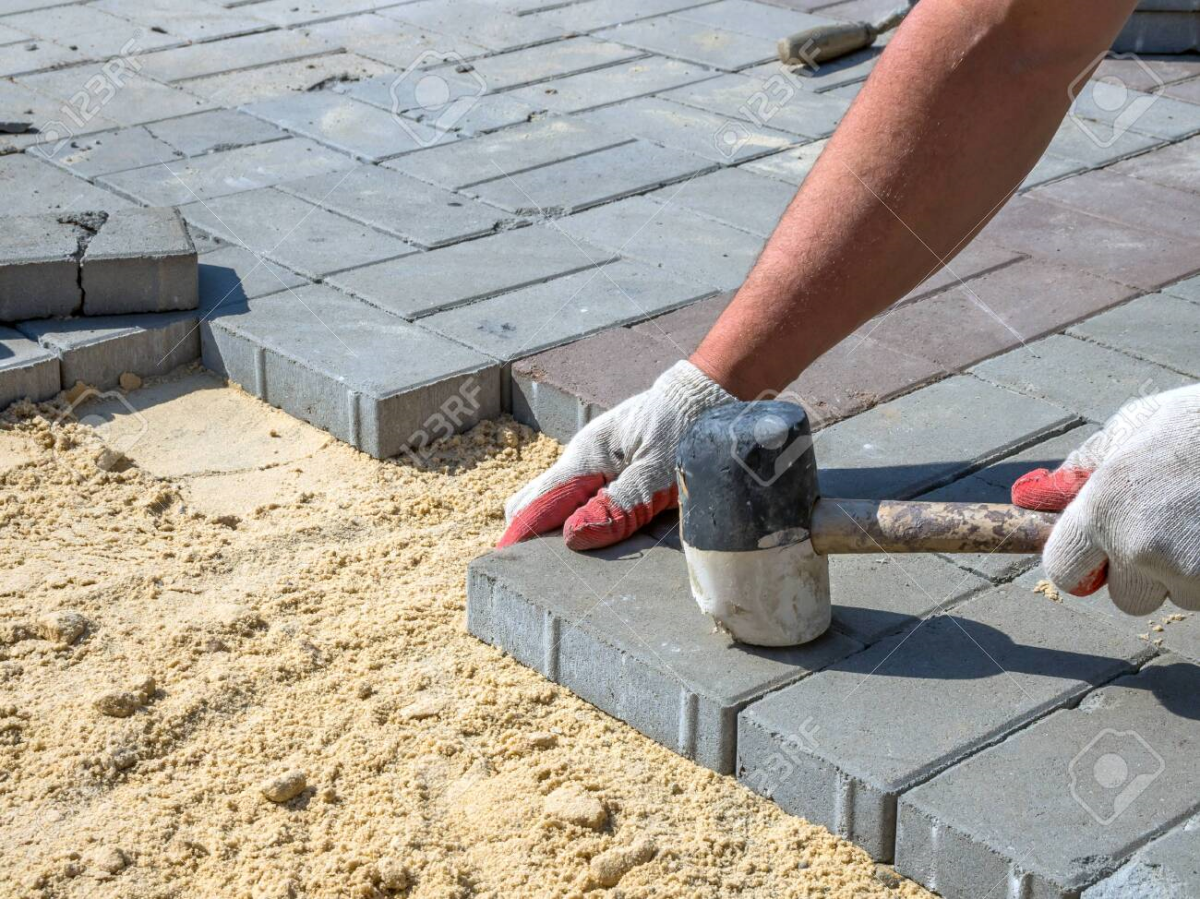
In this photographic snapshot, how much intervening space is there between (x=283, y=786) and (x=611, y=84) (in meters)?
4.22

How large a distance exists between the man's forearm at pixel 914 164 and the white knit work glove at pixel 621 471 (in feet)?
0.43

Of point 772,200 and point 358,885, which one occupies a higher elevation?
point 772,200

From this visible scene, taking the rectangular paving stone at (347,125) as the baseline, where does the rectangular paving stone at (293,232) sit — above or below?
below

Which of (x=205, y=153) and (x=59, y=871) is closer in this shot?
(x=59, y=871)

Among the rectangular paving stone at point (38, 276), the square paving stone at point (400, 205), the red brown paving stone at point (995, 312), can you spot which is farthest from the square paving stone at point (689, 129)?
the rectangular paving stone at point (38, 276)

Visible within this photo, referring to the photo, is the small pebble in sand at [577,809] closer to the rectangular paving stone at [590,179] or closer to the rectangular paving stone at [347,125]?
the rectangular paving stone at [590,179]

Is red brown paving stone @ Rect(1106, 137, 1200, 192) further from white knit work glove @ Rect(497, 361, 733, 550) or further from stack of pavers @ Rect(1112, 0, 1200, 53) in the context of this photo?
white knit work glove @ Rect(497, 361, 733, 550)

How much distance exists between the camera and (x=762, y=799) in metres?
2.43

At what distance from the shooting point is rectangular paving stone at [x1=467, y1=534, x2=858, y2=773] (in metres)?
2.48

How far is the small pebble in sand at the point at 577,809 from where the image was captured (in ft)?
7.77

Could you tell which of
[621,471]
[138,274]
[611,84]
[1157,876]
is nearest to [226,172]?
[138,274]

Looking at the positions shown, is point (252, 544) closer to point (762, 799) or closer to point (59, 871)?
point (59, 871)

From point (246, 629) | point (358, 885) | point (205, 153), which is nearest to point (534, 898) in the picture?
point (358, 885)

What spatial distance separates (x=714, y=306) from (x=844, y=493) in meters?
1.12
